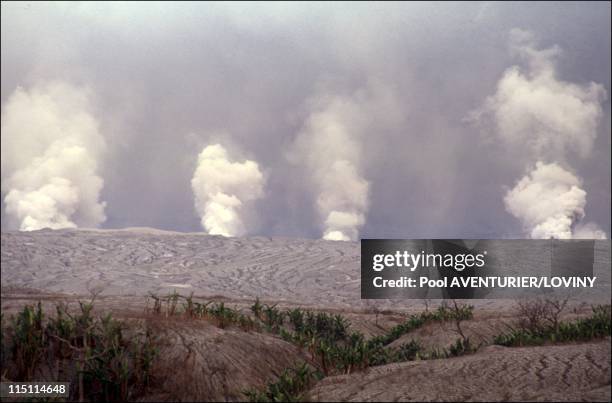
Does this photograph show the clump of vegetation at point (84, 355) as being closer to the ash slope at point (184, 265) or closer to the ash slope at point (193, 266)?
the ash slope at point (193, 266)

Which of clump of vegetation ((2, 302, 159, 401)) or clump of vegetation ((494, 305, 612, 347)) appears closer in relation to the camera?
clump of vegetation ((2, 302, 159, 401))

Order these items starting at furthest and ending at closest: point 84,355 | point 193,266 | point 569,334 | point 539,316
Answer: point 193,266 → point 539,316 → point 569,334 → point 84,355

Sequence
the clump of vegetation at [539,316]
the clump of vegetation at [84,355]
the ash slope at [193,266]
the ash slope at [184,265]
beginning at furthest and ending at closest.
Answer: the ash slope at [184,265], the ash slope at [193,266], the clump of vegetation at [539,316], the clump of vegetation at [84,355]

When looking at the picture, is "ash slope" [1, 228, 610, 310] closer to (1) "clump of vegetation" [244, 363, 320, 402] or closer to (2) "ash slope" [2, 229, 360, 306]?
(2) "ash slope" [2, 229, 360, 306]

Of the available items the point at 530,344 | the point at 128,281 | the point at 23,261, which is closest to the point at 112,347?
the point at 530,344

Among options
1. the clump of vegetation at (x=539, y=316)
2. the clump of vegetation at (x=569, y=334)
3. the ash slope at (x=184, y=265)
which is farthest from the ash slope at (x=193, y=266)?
the clump of vegetation at (x=569, y=334)

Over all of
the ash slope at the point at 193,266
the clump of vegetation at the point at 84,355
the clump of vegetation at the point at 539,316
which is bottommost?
the clump of vegetation at the point at 84,355

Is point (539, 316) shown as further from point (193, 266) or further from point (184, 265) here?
point (184, 265)

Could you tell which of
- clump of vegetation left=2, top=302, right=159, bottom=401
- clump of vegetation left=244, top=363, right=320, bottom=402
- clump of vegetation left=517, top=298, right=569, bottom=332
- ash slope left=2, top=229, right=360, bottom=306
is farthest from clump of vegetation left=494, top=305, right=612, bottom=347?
ash slope left=2, top=229, right=360, bottom=306

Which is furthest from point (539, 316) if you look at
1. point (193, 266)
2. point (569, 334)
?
point (193, 266)
